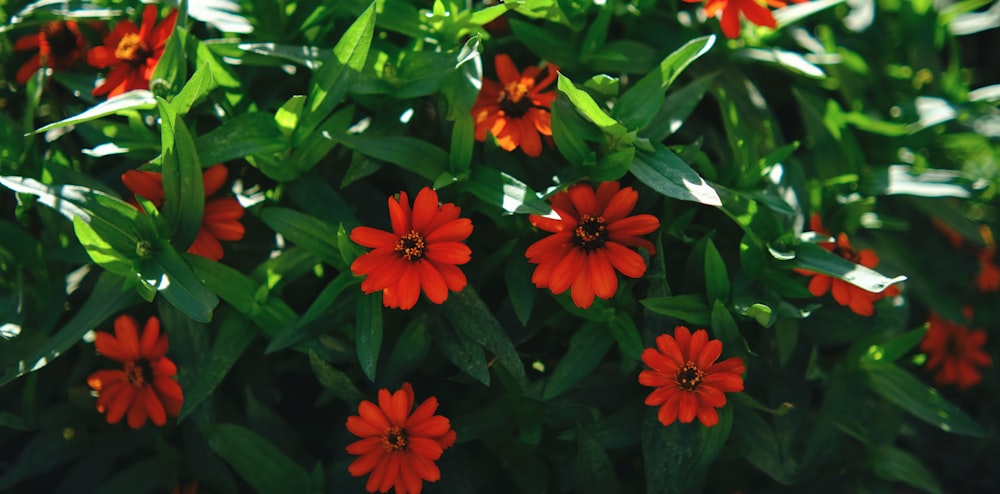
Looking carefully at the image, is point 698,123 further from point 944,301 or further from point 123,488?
point 123,488

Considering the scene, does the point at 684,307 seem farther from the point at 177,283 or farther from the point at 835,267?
the point at 177,283

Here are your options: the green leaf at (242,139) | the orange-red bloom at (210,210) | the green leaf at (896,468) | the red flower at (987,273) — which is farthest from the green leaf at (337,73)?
the red flower at (987,273)

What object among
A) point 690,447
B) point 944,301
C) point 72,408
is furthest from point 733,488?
point 72,408

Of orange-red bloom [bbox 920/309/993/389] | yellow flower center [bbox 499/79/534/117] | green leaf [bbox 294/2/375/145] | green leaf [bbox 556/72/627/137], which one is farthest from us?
orange-red bloom [bbox 920/309/993/389]

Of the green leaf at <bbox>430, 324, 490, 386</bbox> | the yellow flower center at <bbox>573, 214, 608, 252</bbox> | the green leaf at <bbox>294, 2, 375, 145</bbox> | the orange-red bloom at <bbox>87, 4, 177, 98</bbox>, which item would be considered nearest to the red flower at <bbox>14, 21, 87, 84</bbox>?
the orange-red bloom at <bbox>87, 4, 177, 98</bbox>

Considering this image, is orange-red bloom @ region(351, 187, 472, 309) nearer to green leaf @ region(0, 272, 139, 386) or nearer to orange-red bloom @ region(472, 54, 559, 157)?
orange-red bloom @ region(472, 54, 559, 157)

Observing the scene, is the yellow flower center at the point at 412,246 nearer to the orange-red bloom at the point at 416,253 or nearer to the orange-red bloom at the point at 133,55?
the orange-red bloom at the point at 416,253
